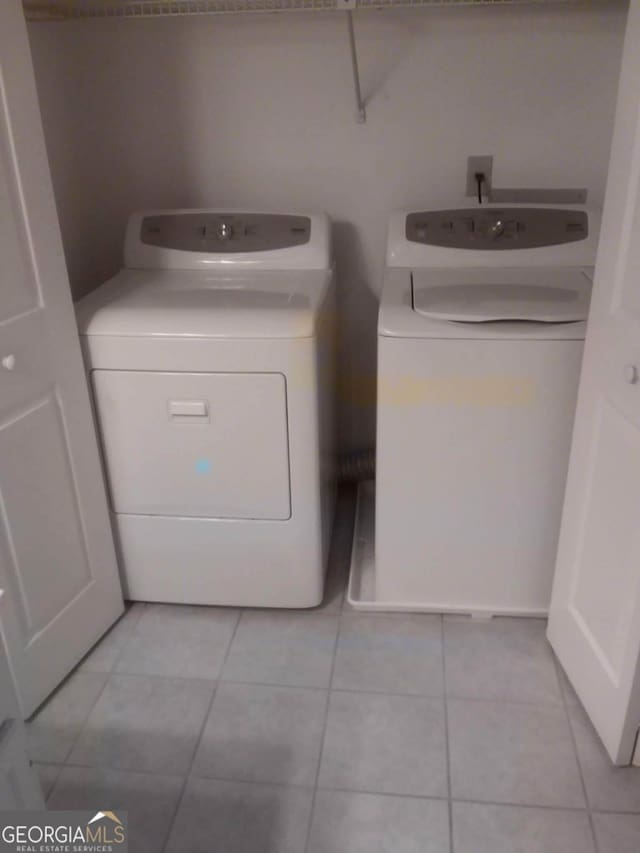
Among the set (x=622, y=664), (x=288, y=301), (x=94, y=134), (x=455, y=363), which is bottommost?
(x=622, y=664)

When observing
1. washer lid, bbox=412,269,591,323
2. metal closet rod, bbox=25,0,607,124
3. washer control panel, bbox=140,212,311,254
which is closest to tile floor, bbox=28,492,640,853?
washer lid, bbox=412,269,591,323

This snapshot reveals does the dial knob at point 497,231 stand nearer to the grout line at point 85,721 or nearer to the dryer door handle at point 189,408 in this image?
the dryer door handle at point 189,408

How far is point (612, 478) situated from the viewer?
55.3 inches

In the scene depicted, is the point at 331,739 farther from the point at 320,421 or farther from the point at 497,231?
the point at 497,231

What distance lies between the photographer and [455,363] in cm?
160

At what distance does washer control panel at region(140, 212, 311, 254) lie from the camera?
204 cm

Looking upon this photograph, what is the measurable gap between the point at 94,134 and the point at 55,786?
1.84m

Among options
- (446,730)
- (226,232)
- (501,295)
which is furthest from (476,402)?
(226,232)

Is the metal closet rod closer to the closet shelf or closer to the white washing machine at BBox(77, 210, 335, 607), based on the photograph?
the closet shelf

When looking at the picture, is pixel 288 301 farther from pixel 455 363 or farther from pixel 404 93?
pixel 404 93

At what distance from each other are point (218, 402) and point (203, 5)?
3.49 ft

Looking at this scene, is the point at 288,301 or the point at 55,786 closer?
the point at 55,786

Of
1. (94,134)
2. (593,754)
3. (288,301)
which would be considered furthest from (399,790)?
(94,134)

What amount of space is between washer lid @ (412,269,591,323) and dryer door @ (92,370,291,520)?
43 centimetres
